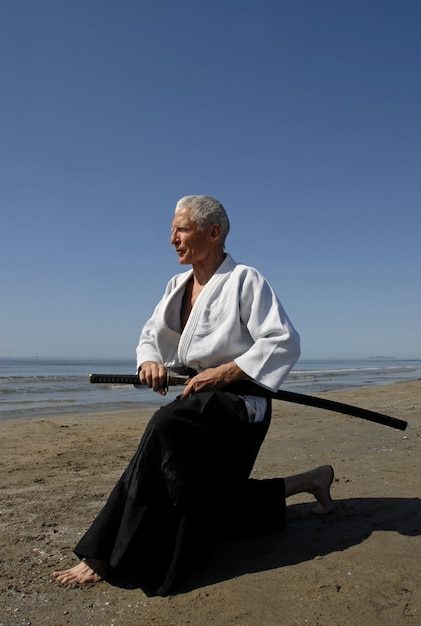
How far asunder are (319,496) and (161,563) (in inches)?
50.6

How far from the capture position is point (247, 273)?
2.85 metres

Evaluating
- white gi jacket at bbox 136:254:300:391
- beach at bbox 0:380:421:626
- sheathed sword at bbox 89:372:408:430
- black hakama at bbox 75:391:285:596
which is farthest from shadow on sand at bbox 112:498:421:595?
white gi jacket at bbox 136:254:300:391

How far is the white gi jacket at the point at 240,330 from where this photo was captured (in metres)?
2.62

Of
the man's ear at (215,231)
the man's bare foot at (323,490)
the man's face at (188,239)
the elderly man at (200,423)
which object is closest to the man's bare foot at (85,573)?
the elderly man at (200,423)

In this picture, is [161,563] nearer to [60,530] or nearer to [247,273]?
[60,530]

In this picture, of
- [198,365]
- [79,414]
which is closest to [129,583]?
[198,365]

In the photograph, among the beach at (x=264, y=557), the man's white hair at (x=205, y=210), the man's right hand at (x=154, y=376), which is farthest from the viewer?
the man's white hair at (x=205, y=210)

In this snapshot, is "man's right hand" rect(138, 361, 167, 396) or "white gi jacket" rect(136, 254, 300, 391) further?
"man's right hand" rect(138, 361, 167, 396)

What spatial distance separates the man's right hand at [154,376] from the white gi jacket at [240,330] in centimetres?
16

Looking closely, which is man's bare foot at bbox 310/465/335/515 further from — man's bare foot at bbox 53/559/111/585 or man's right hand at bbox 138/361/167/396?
man's bare foot at bbox 53/559/111/585

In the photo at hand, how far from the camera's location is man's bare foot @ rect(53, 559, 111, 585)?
247cm

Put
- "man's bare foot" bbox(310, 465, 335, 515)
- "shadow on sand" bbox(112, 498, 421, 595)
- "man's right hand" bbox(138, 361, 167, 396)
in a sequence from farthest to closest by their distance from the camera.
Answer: "man's bare foot" bbox(310, 465, 335, 515)
"man's right hand" bbox(138, 361, 167, 396)
"shadow on sand" bbox(112, 498, 421, 595)

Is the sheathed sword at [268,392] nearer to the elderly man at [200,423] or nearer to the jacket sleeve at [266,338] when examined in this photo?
the elderly man at [200,423]

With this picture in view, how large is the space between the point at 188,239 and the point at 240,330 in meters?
0.62
